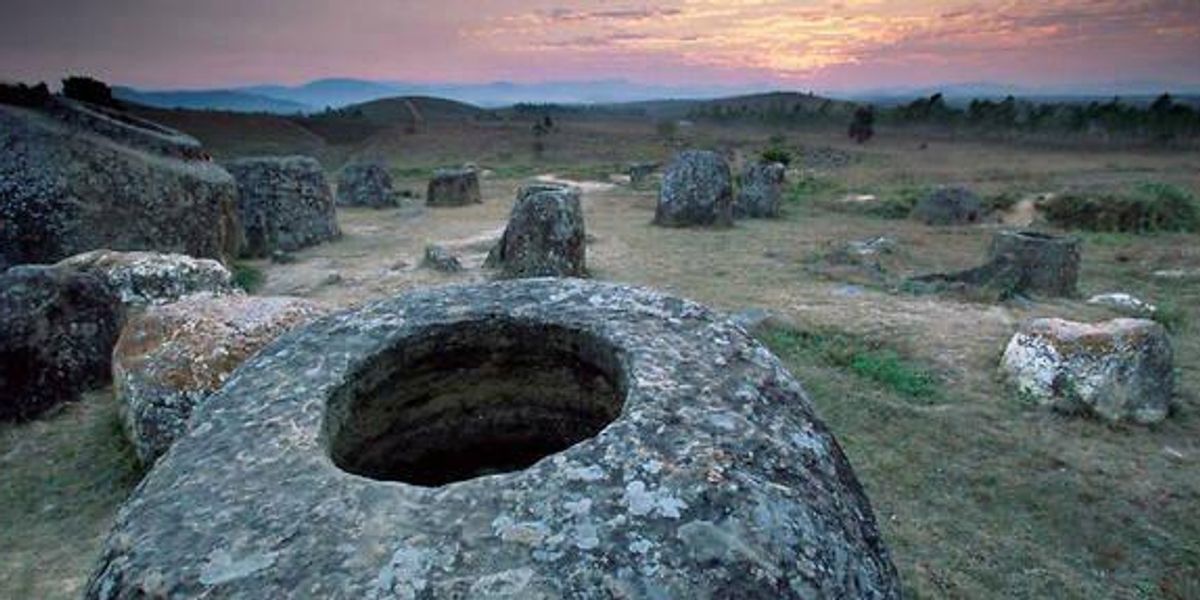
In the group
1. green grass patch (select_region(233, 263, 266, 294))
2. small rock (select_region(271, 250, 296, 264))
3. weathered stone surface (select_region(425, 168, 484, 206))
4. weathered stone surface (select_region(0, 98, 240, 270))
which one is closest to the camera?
weathered stone surface (select_region(0, 98, 240, 270))

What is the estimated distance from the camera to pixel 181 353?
5.81 meters

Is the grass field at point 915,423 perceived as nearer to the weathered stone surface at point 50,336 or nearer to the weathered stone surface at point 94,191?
the weathered stone surface at point 50,336

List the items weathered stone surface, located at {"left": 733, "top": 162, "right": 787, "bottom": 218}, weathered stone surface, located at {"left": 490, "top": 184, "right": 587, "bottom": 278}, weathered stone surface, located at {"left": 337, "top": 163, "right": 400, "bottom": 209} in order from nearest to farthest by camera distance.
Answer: weathered stone surface, located at {"left": 490, "top": 184, "right": 587, "bottom": 278} → weathered stone surface, located at {"left": 733, "top": 162, "right": 787, "bottom": 218} → weathered stone surface, located at {"left": 337, "top": 163, "right": 400, "bottom": 209}

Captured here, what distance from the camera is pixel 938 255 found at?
48.1 ft

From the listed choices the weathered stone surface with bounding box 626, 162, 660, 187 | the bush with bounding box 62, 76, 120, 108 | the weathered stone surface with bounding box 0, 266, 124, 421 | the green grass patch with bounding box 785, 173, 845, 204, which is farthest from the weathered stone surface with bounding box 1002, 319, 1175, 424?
the bush with bounding box 62, 76, 120, 108

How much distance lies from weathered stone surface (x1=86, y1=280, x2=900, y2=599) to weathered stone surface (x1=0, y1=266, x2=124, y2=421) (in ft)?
18.2

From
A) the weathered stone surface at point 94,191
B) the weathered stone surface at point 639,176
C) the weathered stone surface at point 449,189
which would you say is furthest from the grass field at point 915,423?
the weathered stone surface at point 639,176

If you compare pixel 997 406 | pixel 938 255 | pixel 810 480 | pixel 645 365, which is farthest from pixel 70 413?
pixel 938 255

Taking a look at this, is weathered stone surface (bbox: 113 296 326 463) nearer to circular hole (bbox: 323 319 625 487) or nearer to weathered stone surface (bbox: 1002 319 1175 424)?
circular hole (bbox: 323 319 625 487)

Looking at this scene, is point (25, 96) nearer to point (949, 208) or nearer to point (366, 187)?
point (366, 187)

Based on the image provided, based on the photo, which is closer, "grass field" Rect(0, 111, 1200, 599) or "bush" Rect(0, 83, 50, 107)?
"grass field" Rect(0, 111, 1200, 599)

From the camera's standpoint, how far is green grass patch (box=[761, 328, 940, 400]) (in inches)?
298

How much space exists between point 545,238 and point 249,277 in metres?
4.75

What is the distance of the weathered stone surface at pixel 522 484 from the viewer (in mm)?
1642
